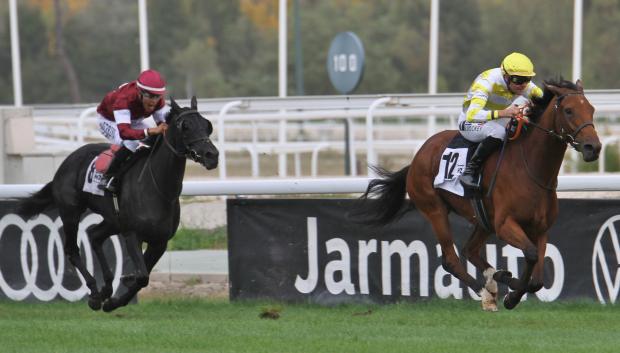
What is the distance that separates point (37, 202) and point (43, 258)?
22.2 inches

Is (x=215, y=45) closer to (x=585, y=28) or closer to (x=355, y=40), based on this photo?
(x=585, y=28)

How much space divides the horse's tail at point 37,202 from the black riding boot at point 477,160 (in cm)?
325

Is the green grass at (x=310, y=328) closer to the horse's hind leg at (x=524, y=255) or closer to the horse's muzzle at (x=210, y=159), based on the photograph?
the horse's hind leg at (x=524, y=255)

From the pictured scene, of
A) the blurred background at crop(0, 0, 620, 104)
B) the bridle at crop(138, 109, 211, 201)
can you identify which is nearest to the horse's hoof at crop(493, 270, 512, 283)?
the bridle at crop(138, 109, 211, 201)

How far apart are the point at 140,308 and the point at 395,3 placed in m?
44.9

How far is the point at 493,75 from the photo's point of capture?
8.06m

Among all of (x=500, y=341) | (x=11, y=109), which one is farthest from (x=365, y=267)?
(x=11, y=109)

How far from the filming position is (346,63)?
A: 47.0 feet

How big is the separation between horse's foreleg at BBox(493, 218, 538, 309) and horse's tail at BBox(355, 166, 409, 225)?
1.26 metres

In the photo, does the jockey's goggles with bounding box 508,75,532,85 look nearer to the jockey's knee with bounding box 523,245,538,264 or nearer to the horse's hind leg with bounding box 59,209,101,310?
the jockey's knee with bounding box 523,245,538,264

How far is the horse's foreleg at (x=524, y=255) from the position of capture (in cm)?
741

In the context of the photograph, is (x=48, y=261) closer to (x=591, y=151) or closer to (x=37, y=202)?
(x=37, y=202)

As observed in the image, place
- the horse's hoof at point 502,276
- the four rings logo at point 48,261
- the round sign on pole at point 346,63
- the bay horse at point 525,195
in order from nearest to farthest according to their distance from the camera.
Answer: the bay horse at point 525,195 → the horse's hoof at point 502,276 → the four rings logo at point 48,261 → the round sign on pole at point 346,63

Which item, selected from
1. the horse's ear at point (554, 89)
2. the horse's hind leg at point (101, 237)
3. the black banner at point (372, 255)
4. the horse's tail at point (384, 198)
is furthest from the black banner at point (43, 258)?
the horse's ear at point (554, 89)
